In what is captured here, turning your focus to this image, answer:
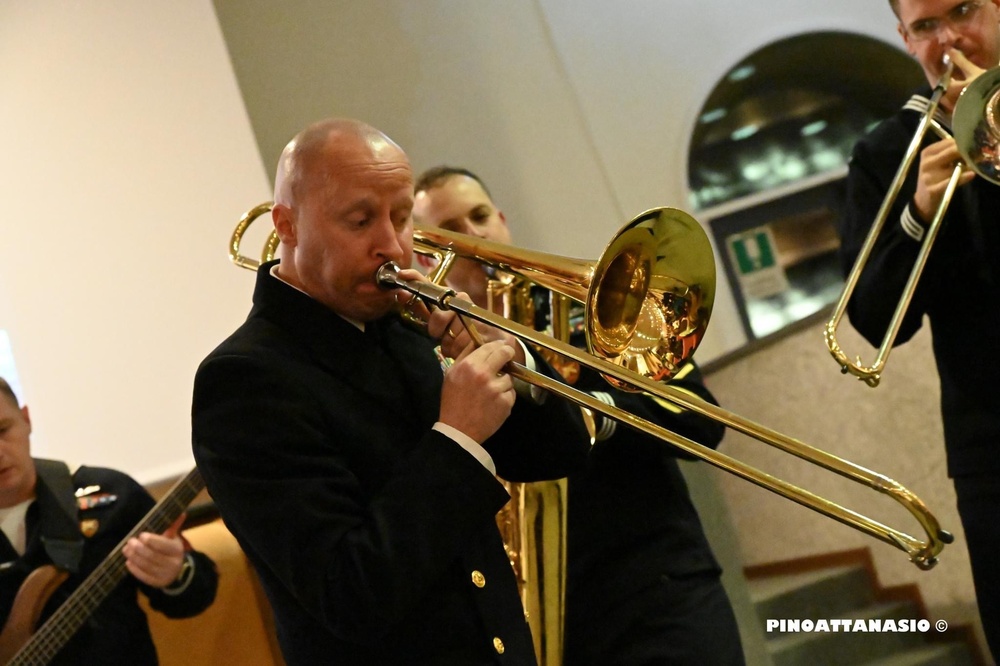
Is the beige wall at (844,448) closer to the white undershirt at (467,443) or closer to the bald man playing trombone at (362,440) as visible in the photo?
the bald man playing trombone at (362,440)

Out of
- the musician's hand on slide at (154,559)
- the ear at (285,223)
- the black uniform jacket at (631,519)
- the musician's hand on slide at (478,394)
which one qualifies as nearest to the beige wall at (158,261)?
the musician's hand on slide at (154,559)

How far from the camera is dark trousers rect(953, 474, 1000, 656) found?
1862 mm

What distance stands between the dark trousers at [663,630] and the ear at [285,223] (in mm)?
928

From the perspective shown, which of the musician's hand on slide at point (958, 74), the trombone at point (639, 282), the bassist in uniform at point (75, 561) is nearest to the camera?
the trombone at point (639, 282)

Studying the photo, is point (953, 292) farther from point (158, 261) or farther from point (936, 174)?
point (158, 261)

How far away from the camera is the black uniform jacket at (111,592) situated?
2.40m

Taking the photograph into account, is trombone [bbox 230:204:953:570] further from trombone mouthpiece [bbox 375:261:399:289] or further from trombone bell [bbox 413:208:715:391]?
trombone mouthpiece [bbox 375:261:399:289]

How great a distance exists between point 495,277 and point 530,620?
787 millimetres

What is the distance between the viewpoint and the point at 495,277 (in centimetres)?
226

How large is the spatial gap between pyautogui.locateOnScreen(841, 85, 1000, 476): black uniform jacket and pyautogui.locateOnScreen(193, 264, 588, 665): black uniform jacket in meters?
1.02

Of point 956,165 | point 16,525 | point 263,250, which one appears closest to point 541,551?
point 263,250

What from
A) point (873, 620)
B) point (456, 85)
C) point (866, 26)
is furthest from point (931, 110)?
point (866, 26)

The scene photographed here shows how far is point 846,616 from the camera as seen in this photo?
13.5ft

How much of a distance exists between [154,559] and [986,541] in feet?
6.07
